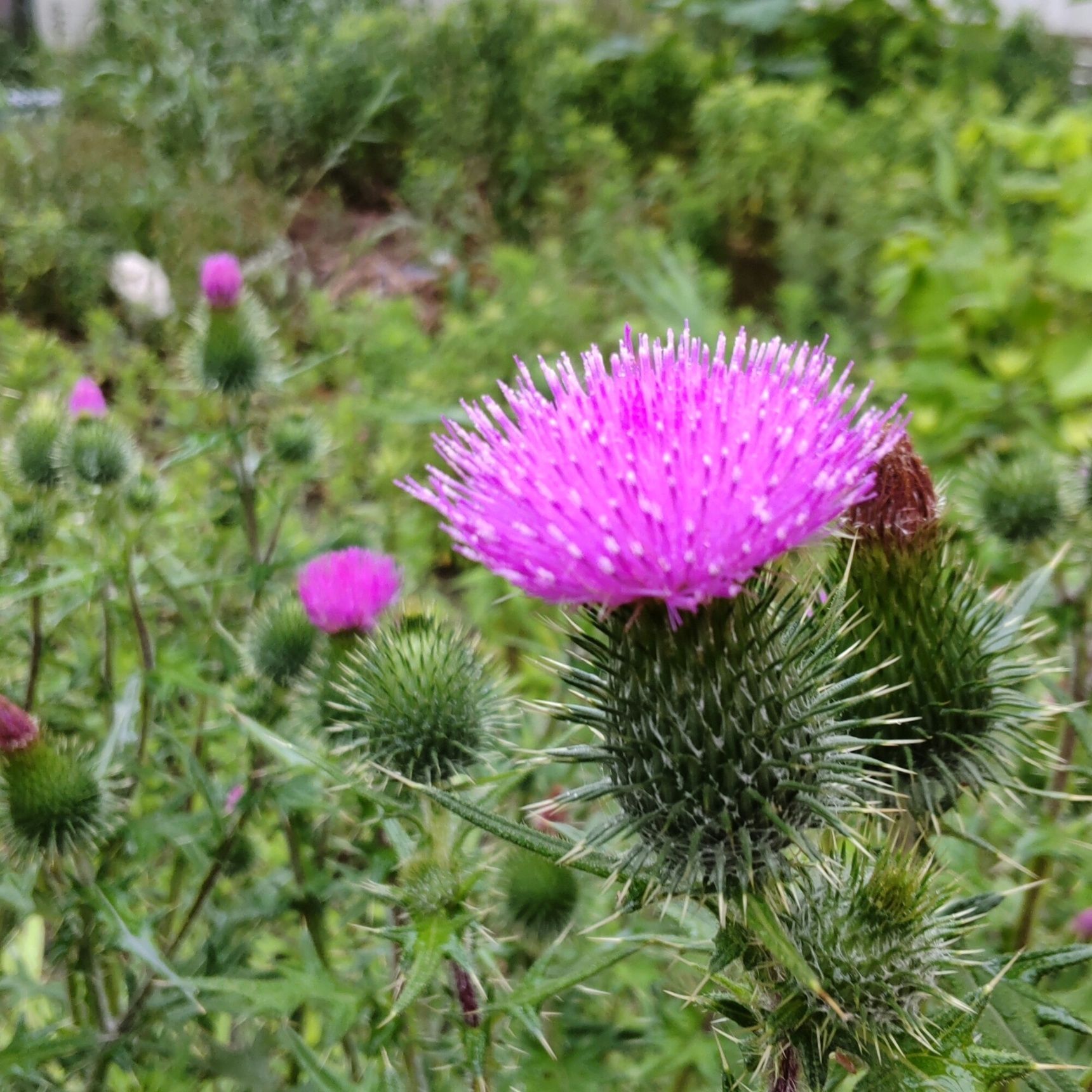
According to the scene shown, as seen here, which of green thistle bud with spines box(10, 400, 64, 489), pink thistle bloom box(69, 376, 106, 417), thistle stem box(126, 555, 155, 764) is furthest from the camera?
pink thistle bloom box(69, 376, 106, 417)

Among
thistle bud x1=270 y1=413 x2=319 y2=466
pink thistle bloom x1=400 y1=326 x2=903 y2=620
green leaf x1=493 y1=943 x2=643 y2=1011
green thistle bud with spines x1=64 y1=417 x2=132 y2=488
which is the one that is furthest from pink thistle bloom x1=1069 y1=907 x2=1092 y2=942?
green thistle bud with spines x1=64 y1=417 x2=132 y2=488

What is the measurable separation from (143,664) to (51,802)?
22.9 inches

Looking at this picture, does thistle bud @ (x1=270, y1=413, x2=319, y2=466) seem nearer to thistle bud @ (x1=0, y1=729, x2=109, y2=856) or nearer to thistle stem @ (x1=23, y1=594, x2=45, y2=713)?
thistle stem @ (x1=23, y1=594, x2=45, y2=713)

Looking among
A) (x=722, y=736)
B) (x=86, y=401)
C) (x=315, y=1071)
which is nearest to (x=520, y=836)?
(x=722, y=736)

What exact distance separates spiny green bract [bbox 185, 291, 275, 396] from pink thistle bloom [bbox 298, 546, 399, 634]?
989 mm

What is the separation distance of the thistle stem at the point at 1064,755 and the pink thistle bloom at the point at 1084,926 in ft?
0.27

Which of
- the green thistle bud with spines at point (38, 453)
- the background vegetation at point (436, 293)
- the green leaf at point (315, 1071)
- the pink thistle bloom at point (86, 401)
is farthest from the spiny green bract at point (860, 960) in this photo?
the pink thistle bloom at point (86, 401)

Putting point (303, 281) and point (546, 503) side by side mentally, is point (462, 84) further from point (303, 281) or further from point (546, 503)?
point (546, 503)

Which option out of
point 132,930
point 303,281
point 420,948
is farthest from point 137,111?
point 420,948

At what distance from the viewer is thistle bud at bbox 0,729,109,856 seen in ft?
6.00

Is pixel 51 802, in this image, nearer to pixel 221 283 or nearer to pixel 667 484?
pixel 667 484

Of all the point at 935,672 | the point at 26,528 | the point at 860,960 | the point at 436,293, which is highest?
the point at 935,672

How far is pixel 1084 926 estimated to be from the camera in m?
1.96

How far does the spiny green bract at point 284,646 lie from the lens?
88.9 inches
